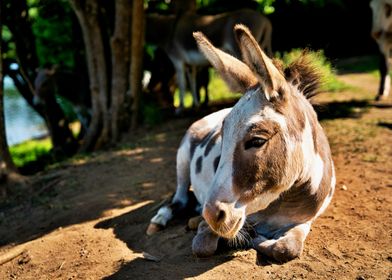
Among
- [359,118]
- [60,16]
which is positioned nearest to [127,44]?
[60,16]

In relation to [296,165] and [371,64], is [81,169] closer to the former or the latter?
[296,165]

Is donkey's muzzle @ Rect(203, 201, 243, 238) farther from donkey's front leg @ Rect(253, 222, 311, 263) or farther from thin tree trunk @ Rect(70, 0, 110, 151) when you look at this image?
thin tree trunk @ Rect(70, 0, 110, 151)

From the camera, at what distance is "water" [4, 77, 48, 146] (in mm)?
22177

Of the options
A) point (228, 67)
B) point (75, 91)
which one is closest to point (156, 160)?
point (228, 67)

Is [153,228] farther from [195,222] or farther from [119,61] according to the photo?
[119,61]

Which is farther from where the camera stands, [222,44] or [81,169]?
[222,44]

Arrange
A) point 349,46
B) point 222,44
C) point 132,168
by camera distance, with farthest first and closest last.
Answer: point 349,46 → point 222,44 → point 132,168

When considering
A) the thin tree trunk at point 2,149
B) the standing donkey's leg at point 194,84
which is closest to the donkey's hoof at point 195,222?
the thin tree trunk at point 2,149

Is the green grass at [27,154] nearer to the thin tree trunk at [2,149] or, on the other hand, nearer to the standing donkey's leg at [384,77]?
the thin tree trunk at [2,149]

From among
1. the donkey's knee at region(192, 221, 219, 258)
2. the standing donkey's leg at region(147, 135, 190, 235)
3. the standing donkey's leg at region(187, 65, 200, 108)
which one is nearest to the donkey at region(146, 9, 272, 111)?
the standing donkey's leg at region(187, 65, 200, 108)

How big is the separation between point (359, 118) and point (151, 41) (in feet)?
16.4

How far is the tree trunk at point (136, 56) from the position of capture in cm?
895

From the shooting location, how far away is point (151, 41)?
1126cm

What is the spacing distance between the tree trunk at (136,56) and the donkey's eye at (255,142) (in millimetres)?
5961
